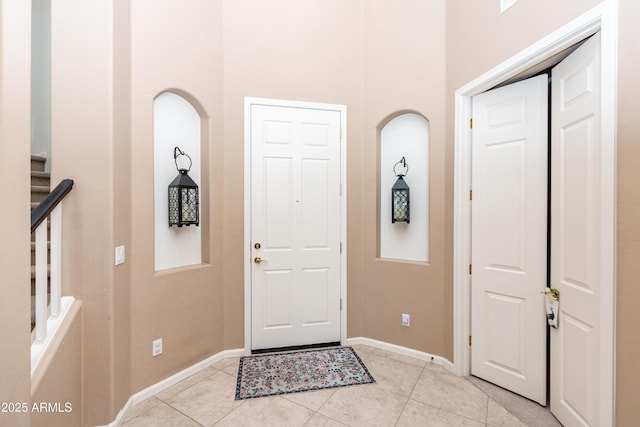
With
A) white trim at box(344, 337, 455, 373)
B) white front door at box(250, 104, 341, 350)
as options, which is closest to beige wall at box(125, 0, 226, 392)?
white front door at box(250, 104, 341, 350)

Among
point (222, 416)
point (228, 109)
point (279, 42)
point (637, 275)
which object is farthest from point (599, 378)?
point (279, 42)

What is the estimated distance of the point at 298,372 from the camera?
2465mm

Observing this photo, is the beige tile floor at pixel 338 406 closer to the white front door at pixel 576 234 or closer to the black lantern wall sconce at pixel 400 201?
the white front door at pixel 576 234

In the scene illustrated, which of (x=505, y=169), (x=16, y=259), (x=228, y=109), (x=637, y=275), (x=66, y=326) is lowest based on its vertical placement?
(x=66, y=326)

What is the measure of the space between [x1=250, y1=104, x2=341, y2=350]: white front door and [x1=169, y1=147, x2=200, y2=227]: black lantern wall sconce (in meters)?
0.55

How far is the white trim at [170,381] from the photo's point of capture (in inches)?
76.4

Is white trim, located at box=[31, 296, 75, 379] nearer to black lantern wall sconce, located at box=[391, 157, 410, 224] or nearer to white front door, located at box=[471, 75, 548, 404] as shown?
black lantern wall sconce, located at box=[391, 157, 410, 224]

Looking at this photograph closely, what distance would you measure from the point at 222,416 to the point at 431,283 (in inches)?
75.5

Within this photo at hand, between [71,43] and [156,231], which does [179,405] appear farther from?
[71,43]

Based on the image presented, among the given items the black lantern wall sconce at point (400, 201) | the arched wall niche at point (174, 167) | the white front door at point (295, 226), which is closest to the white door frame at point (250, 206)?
the white front door at point (295, 226)

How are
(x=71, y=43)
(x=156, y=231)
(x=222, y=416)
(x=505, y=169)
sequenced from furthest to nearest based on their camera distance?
1. (x=156, y=231)
2. (x=505, y=169)
3. (x=222, y=416)
4. (x=71, y=43)

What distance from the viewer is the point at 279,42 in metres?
2.79

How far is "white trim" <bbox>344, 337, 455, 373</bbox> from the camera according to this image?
2.56 metres

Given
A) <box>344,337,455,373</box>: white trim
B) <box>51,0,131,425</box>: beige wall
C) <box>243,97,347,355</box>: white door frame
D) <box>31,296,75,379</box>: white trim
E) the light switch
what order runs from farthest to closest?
<box>243,97,347,355</box>: white door frame → <box>344,337,455,373</box>: white trim → the light switch → <box>51,0,131,425</box>: beige wall → <box>31,296,75,379</box>: white trim
